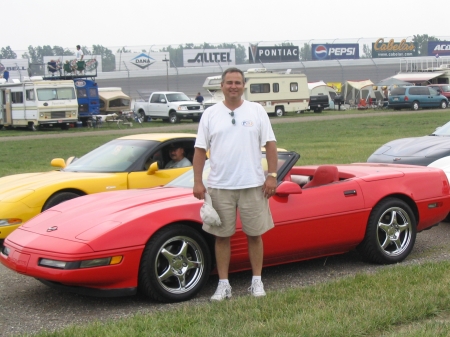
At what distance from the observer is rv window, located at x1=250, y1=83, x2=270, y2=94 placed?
42.2 meters

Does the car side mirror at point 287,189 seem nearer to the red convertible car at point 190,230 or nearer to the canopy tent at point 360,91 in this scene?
the red convertible car at point 190,230

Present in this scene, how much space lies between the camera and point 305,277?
5.91m

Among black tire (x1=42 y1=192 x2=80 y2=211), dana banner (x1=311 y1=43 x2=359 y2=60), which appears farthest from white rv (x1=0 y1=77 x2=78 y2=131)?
dana banner (x1=311 y1=43 x2=359 y2=60)

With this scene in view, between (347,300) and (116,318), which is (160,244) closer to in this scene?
(116,318)

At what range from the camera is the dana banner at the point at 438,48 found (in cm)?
8062

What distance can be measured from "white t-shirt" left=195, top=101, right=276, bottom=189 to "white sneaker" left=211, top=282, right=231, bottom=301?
0.74m

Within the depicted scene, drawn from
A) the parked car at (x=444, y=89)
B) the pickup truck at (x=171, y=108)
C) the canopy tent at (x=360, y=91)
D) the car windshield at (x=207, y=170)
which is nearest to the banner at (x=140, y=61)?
the canopy tent at (x=360, y=91)

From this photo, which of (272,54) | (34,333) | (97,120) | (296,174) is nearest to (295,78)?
(97,120)

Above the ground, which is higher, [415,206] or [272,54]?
[272,54]

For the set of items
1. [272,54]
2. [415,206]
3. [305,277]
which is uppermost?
[272,54]

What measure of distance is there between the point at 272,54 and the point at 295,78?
31.1 metres

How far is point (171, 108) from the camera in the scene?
129 feet

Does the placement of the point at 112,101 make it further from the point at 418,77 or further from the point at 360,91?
the point at 418,77

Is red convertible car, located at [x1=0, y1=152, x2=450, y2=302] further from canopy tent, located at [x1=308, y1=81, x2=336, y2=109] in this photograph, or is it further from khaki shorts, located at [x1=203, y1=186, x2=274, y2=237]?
canopy tent, located at [x1=308, y1=81, x2=336, y2=109]
